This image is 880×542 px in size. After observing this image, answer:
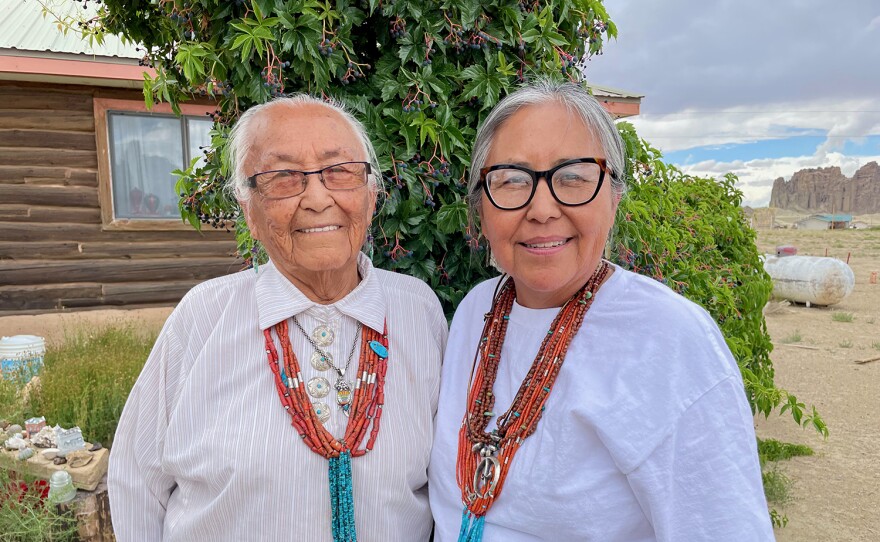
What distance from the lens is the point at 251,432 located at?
1613 millimetres

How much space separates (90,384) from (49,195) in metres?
3.33

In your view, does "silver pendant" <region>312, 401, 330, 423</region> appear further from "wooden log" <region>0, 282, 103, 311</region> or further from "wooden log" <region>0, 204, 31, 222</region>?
"wooden log" <region>0, 204, 31, 222</region>

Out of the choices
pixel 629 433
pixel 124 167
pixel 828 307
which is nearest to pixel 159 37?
pixel 629 433

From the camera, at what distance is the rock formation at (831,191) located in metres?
90.8

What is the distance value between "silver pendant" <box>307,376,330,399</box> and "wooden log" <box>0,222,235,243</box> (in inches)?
235

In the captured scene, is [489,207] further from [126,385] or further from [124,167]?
[124,167]

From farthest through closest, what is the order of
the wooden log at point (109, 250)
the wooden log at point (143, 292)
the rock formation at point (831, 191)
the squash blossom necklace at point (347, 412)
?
the rock formation at point (831, 191) < the wooden log at point (143, 292) < the wooden log at point (109, 250) < the squash blossom necklace at point (347, 412)

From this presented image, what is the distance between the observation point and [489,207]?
5.11ft

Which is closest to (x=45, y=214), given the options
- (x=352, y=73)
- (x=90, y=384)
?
(x=90, y=384)

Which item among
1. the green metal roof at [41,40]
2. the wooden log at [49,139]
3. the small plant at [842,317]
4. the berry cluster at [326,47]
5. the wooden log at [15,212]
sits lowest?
the small plant at [842,317]

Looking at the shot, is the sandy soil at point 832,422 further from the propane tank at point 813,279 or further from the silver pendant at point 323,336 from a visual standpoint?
the silver pendant at point 323,336

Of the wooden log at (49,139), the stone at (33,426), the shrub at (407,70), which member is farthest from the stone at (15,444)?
the wooden log at (49,139)

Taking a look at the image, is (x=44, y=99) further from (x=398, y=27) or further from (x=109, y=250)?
(x=398, y=27)

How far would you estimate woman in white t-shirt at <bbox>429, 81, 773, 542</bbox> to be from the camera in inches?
48.2
